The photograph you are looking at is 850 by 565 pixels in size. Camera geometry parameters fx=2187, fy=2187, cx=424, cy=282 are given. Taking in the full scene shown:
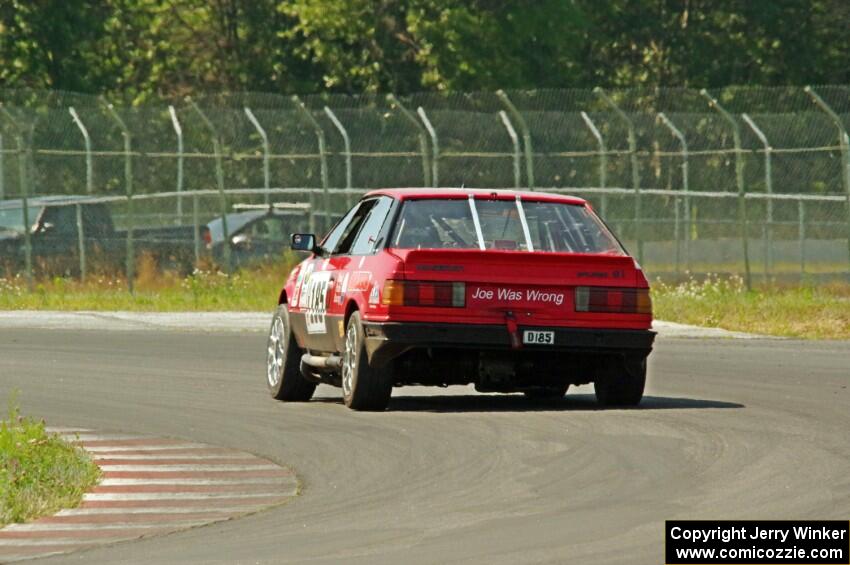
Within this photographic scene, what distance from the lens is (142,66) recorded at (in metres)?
49.6

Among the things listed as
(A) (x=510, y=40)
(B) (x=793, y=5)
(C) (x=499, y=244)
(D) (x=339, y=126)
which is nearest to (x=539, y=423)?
(C) (x=499, y=244)

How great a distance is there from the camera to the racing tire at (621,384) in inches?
588

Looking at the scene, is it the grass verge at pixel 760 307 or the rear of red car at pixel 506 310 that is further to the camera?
the grass verge at pixel 760 307

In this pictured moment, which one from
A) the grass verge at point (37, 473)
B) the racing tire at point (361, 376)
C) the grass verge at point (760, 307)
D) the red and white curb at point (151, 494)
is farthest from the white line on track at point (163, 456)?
the grass verge at point (760, 307)

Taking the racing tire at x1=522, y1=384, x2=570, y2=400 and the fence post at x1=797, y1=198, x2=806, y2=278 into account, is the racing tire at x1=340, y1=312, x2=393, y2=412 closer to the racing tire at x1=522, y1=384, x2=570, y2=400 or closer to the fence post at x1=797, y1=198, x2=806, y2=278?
the racing tire at x1=522, y1=384, x2=570, y2=400

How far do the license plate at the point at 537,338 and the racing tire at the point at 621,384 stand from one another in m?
0.79

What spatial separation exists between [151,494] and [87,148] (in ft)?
73.7

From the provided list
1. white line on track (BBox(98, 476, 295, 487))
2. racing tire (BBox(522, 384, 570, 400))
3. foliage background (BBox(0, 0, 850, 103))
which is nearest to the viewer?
white line on track (BBox(98, 476, 295, 487))

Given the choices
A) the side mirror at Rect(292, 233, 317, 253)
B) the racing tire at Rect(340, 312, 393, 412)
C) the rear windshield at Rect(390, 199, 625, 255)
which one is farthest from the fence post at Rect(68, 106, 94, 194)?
the racing tire at Rect(340, 312, 393, 412)

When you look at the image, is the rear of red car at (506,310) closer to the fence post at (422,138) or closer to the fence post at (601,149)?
the fence post at (601,149)

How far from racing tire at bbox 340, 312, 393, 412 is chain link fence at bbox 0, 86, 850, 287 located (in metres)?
16.6

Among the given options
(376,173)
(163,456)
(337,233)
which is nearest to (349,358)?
(337,233)

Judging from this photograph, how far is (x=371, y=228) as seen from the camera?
50.5ft

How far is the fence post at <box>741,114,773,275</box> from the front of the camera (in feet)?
102
